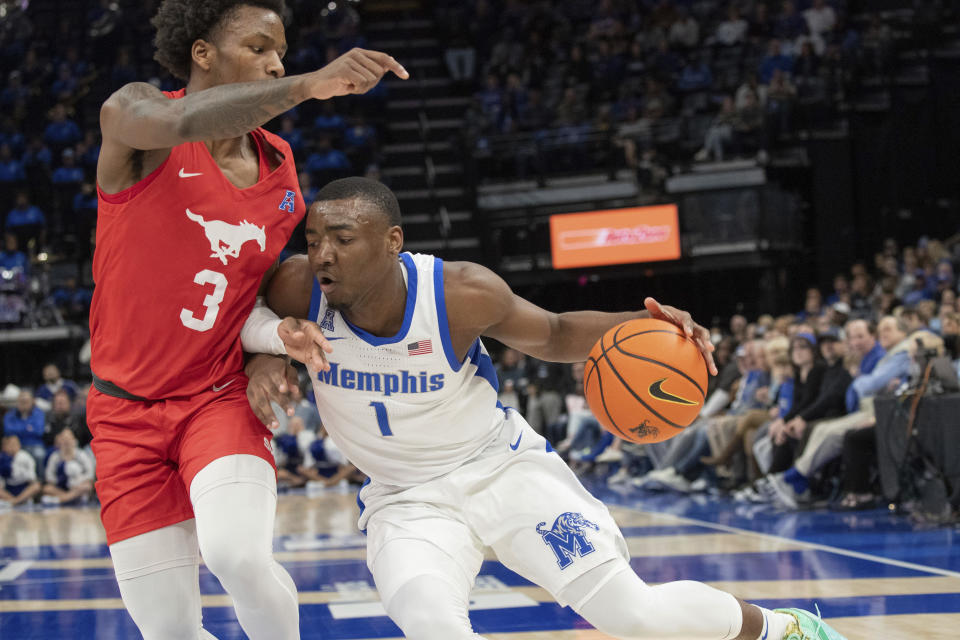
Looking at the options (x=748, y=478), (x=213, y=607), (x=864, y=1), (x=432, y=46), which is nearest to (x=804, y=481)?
(x=748, y=478)

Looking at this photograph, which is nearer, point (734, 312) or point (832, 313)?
point (832, 313)

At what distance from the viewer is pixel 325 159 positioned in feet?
55.8

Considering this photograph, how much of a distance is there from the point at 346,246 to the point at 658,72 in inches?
615

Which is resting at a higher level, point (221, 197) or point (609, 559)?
point (221, 197)

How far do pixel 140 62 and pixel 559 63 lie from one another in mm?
7619

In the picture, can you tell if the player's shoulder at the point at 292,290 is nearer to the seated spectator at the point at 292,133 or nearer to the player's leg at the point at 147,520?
the player's leg at the point at 147,520

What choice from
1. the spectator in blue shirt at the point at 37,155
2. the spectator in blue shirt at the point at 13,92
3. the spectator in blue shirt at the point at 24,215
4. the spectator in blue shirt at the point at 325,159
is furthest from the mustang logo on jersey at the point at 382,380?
the spectator in blue shirt at the point at 13,92

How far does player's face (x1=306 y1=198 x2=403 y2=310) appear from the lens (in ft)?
9.96

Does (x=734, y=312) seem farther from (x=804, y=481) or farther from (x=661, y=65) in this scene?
(x=804, y=481)

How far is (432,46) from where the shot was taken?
21594 mm

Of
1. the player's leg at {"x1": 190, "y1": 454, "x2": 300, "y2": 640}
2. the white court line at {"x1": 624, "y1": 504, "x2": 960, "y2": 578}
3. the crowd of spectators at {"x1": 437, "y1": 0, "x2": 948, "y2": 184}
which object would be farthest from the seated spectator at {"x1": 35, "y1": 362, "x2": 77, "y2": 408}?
the player's leg at {"x1": 190, "y1": 454, "x2": 300, "y2": 640}

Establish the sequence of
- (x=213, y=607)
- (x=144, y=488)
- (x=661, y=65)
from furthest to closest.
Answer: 1. (x=661, y=65)
2. (x=213, y=607)
3. (x=144, y=488)

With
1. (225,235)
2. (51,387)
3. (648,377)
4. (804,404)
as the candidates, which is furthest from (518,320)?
(51,387)

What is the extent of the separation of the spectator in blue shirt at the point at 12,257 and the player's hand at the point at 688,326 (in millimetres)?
13480
